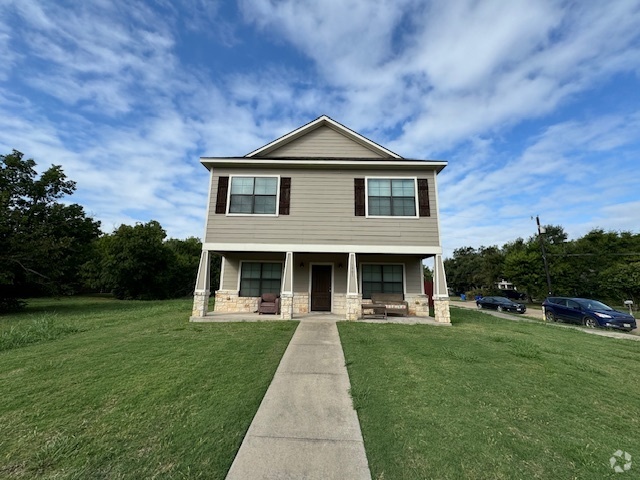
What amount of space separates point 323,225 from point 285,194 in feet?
6.24

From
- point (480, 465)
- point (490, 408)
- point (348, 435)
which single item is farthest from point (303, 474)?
point (490, 408)

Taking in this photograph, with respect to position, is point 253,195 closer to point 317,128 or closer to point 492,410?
point 317,128

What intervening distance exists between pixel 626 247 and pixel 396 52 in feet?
107

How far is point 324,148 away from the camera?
39.4 feet

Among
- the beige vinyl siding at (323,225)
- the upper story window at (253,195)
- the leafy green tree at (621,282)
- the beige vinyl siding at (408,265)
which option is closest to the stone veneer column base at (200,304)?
the beige vinyl siding at (323,225)

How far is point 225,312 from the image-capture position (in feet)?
37.0

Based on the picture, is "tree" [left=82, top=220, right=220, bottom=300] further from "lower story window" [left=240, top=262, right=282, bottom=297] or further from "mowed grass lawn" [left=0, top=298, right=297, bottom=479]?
"mowed grass lawn" [left=0, top=298, right=297, bottom=479]

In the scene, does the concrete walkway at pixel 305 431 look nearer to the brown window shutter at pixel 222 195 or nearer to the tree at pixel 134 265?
the brown window shutter at pixel 222 195

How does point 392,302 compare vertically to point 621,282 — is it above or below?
below

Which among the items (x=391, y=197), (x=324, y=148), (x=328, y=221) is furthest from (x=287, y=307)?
(x=324, y=148)

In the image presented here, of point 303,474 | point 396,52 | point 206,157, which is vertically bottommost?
point 303,474

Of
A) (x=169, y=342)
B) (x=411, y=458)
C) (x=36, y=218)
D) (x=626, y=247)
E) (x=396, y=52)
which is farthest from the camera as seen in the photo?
(x=626, y=247)

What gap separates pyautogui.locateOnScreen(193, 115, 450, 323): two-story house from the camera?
1012 centimetres

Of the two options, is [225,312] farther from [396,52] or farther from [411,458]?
[396,52]
